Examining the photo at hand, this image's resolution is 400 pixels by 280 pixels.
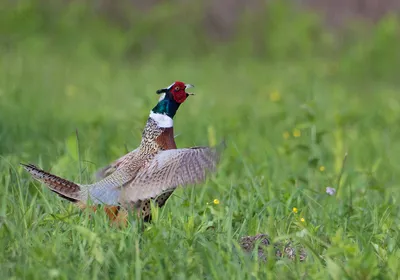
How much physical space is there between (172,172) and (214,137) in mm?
2572

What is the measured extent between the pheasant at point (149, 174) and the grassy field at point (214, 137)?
0.10 metres

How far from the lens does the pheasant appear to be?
411 cm

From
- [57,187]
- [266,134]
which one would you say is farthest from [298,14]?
[57,187]

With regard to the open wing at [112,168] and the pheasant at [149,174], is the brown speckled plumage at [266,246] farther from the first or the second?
the open wing at [112,168]

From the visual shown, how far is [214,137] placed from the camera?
6672 millimetres

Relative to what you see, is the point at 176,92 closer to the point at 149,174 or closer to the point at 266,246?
the point at 149,174

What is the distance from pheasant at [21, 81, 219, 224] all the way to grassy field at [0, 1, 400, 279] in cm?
10

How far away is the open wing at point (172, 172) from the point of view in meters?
4.09

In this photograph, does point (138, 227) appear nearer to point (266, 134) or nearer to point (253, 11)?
point (266, 134)

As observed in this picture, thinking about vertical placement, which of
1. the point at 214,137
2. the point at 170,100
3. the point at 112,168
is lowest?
the point at 214,137

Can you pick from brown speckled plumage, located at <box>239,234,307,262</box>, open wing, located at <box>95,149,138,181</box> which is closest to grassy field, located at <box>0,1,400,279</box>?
brown speckled plumage, located at <box>239,234,307,262</box>

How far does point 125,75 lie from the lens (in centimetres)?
1040

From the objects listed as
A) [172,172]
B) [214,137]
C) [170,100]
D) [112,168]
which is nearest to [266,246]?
[172,172]

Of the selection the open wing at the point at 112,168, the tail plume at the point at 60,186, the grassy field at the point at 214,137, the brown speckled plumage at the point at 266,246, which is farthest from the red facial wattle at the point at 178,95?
the brown speckled plumage at the point at 266,246
